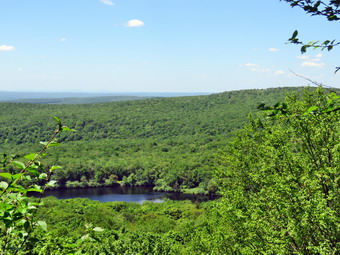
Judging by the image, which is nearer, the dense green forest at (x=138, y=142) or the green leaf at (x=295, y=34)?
the green leaf at (x=295, y=34)

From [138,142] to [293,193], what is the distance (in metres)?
144

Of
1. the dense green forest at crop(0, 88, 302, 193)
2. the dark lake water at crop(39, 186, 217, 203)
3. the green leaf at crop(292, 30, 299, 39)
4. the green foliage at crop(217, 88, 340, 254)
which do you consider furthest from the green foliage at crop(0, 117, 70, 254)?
the dark lake water at crop(39, 186, 217, 203)

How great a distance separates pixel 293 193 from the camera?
1206cm

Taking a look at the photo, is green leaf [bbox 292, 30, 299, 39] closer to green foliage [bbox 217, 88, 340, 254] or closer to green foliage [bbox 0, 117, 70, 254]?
green foliage [bbox 0, 117, 70, 254]

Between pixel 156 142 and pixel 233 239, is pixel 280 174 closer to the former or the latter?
pixel 233 239

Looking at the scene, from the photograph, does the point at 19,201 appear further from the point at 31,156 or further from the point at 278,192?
the point at 278,192

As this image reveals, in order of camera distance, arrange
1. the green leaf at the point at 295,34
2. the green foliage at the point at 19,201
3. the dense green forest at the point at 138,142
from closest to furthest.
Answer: the green foliage at the point at 19,201 → the green leaf at the point at 295,34 → the dense green forest at the point at 138,142

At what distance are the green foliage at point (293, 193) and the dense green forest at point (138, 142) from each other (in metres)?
63.3

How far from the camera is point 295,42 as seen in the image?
3.54 metres

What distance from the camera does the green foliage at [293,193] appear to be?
11219 millimetres

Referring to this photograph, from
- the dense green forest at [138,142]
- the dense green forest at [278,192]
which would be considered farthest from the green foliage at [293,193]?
the dense green forest at [138,142]

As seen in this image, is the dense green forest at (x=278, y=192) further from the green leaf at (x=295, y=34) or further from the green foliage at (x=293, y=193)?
the green leaf at (x=295, y=34)

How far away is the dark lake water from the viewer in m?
88.2

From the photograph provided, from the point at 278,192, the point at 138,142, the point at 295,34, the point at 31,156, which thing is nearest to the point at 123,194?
the point at 138,142
